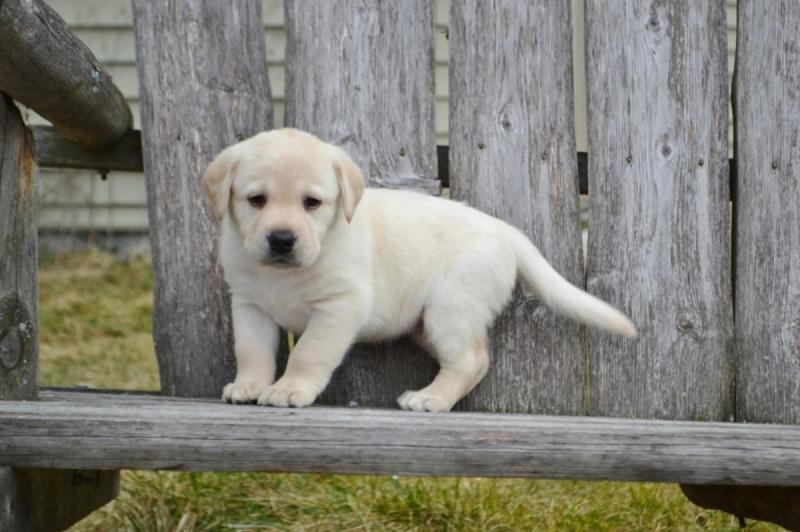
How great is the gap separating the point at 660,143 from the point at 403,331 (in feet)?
2.97

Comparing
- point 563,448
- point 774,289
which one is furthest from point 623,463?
point 774,289

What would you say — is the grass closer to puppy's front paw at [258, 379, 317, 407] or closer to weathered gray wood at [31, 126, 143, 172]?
puppy's front paw at [258, 379, 317, 407]

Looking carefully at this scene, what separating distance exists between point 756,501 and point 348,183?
1.39 meters

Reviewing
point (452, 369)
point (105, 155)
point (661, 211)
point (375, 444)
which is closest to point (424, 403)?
point (452, 369)

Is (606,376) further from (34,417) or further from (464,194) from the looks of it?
(34,417)

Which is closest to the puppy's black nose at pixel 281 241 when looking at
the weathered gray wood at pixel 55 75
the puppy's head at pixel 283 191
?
the puppy's head at pixel 283 191

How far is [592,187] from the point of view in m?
3.25

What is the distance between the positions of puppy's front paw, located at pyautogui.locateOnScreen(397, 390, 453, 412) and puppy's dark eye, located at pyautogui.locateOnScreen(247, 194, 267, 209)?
2.14ft

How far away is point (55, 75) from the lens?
2666mm

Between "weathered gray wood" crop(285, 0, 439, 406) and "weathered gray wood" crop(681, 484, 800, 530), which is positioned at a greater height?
"weathered gray wood" crop(285, 0, 439, 406)

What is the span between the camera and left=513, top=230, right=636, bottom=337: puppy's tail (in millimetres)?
3010

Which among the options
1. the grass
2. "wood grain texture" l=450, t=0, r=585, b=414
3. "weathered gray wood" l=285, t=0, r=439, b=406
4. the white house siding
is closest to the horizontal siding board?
the white house siding

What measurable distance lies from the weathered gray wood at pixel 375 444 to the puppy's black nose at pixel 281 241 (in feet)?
1.42

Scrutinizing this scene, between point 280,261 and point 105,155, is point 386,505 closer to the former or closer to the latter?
point 280,261
